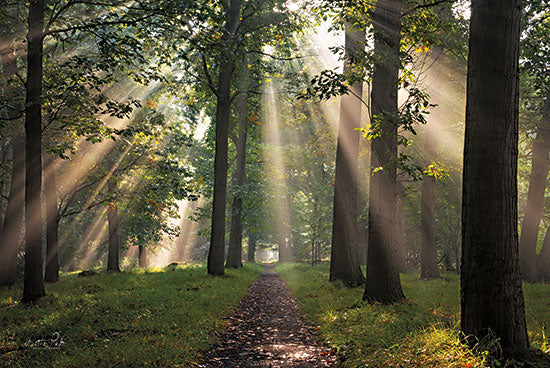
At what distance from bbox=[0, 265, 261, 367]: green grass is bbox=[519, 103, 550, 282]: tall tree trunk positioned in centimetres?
1273

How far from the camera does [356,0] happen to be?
837 centimetres

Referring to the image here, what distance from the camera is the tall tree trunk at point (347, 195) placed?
12539mm

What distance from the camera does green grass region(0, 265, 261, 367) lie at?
201 inches

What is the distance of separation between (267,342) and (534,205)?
14.4 metres

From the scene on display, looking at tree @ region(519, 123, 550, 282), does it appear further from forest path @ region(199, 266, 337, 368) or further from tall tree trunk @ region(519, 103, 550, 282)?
forest path @ region(199, 266, 337, 368)

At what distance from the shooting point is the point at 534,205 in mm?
15219

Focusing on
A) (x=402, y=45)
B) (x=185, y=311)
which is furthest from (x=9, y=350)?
(x=402, y=45)

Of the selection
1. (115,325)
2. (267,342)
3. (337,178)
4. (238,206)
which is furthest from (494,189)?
(238,206)

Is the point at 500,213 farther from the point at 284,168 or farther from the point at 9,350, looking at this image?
the point at 284,168

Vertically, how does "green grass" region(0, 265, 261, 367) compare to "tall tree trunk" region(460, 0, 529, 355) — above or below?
below

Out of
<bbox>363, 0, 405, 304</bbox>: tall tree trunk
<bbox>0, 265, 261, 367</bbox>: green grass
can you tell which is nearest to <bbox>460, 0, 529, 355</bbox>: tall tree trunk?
<bbox>363, 0, 405, 304</bbox>: tall tree trunk

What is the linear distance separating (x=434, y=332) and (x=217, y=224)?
1140cm

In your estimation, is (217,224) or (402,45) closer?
(402,45)

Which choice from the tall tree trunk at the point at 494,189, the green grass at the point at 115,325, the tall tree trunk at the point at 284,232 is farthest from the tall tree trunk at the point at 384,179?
the tall tree trunk at the point at 284,232
